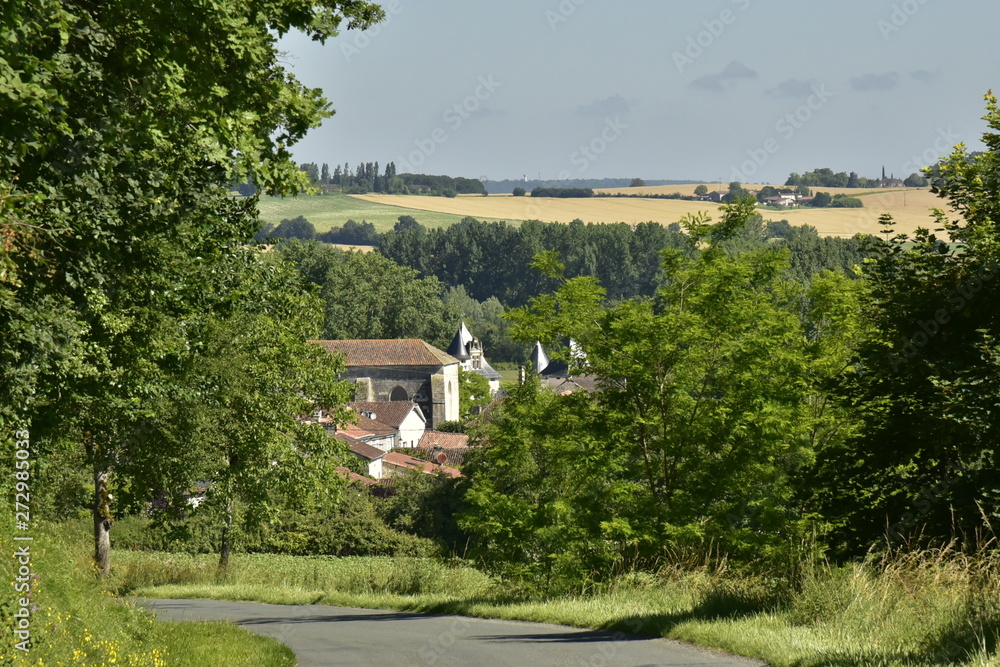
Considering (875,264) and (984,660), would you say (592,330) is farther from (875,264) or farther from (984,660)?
(984,660)

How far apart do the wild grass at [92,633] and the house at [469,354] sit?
105154 mm

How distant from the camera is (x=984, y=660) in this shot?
6.59m

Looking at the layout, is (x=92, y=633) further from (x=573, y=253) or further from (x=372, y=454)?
(x=573, y=253)

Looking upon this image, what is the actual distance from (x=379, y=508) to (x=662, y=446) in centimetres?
3482

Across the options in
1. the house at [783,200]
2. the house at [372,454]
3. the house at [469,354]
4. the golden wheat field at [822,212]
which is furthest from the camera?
the house at [783,200]

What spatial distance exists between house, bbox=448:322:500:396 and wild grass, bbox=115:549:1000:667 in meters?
102

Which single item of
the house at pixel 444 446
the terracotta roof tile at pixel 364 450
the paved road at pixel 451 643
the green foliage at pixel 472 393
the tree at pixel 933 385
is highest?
the tree at pixel 933 385

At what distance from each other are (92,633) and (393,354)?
97.1m

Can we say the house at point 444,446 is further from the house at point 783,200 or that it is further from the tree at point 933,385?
the house at point 783,200

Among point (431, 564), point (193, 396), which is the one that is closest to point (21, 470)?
point (193, 396)

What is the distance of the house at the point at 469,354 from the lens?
11828 centimetres

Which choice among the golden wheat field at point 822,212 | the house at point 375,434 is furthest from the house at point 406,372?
the golden wheat field at point 822,212

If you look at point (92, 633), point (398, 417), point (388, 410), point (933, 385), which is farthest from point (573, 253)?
point (92, 633)

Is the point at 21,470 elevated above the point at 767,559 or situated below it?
above
